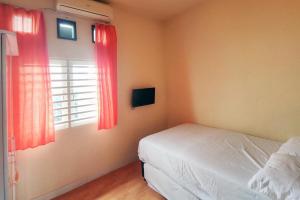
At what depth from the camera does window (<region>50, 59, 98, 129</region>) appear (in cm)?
215

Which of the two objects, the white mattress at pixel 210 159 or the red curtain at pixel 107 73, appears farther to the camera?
the red curtain at pixel 107 73

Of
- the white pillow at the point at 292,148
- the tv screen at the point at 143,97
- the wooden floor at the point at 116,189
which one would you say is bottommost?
the wooden floor at the point at 116,189

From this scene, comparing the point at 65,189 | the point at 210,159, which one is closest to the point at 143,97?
the point at 210,159

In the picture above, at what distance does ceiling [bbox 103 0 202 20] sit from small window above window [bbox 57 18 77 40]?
0.67 meters

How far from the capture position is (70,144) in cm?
231

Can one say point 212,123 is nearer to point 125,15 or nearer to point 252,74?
point 252,74

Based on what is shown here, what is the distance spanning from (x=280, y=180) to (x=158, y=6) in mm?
2618

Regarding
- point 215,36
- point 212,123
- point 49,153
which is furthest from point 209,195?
point 215,36

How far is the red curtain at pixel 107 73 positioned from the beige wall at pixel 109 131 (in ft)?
0.47

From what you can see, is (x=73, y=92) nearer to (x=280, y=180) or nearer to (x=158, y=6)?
(x=158, y=6)

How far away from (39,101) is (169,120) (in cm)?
231

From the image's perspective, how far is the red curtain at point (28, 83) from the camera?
174 centimetres

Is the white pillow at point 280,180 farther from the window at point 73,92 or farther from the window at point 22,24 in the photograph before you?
the window at point 22,24

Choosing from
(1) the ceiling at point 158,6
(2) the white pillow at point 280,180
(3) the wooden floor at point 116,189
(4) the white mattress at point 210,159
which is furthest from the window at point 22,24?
(2) the white pillow at point 280,180
